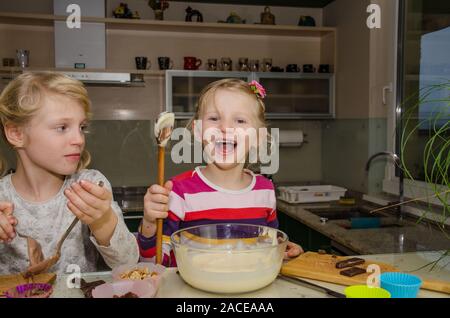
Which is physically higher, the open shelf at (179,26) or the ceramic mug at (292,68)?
the open shelf at (179,26)

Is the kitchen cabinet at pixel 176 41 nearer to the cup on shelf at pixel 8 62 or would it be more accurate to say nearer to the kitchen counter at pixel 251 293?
the cup on shelf at pixel 8 62

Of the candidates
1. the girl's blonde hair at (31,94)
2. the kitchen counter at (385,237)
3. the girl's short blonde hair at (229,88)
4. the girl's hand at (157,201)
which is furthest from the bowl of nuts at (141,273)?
the kitchen counter at (385,237)

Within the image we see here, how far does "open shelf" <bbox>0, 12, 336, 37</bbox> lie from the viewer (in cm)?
288

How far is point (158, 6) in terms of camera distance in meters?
3.09

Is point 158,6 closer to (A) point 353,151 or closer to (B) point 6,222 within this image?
(A) point 353,151

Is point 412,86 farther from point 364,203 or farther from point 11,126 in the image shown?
point 11,126

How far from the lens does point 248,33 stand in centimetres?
336

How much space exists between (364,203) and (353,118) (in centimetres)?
67

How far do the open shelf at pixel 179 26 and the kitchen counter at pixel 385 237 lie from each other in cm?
157

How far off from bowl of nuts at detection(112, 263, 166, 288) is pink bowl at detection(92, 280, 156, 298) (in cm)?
1

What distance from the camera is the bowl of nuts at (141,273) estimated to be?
0.71 m

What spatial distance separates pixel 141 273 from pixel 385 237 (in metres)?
1.39

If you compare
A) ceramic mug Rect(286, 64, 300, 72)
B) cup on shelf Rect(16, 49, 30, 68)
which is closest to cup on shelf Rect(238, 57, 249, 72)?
ceramic mug Rect(286, 64, 300, 72)

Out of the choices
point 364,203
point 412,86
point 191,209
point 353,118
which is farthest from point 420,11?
point 191,209
